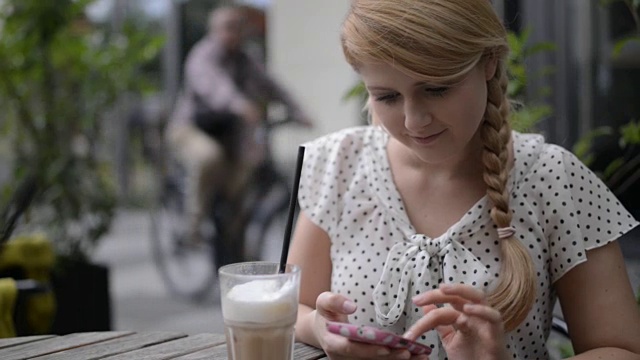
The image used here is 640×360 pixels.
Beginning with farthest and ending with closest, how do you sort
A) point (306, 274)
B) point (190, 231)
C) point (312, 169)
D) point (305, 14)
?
point (190, 231), point (305, 14), point (312, 169), point (306, 274)

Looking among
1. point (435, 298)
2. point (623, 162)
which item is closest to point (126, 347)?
point (435, 298)

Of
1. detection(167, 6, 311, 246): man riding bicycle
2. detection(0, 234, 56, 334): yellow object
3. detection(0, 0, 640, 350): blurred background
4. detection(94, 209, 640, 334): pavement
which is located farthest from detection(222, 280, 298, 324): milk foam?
detection(167, 6, 311, 246): man riding bicycle

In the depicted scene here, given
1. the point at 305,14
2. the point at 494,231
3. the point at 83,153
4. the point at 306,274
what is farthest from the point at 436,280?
the point at 305,14

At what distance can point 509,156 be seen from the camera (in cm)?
186

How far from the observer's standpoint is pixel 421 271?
175cm

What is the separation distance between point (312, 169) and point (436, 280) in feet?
1.29

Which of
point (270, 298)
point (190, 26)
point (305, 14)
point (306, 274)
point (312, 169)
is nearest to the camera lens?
point (270, 298)

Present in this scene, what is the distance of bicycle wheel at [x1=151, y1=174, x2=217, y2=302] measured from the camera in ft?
18.4

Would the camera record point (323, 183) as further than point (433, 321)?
Yes

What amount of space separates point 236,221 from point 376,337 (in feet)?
13.8

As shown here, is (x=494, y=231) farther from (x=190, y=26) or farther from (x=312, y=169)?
(x=190, y=26)

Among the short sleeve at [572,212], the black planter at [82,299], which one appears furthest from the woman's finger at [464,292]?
the black planter at [82,299]

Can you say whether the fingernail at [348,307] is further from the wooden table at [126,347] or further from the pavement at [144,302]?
the pavement at [144,302]

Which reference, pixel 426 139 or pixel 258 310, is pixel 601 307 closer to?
pixel 426 139
